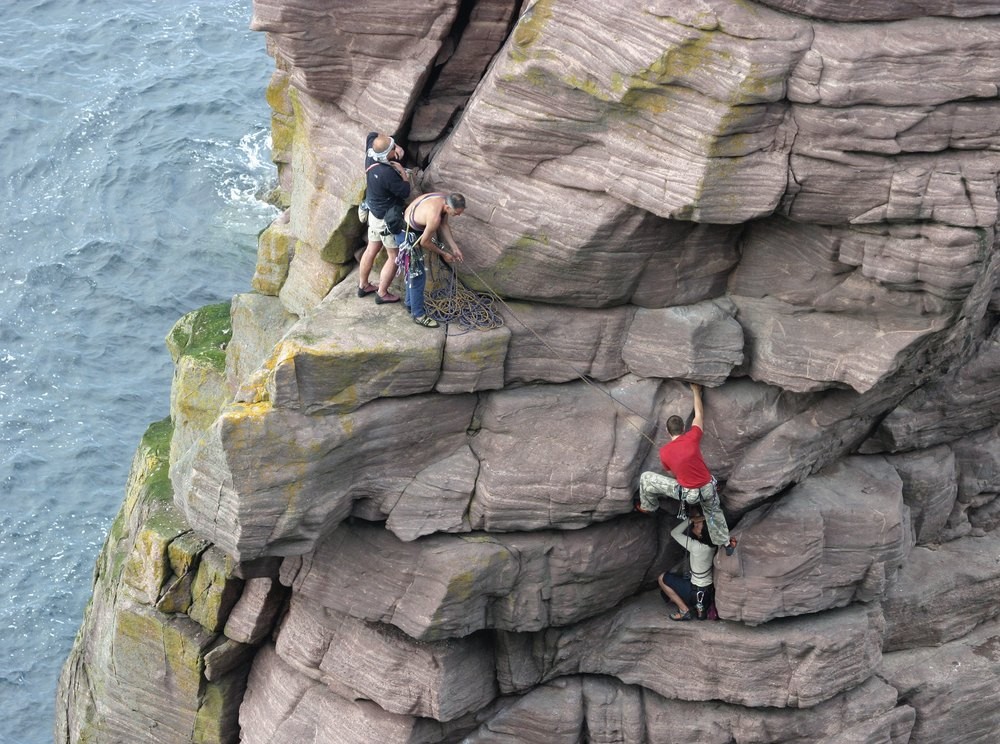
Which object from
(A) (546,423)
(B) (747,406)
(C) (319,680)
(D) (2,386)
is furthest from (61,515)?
(B) (747,406)

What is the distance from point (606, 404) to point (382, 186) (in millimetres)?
5629

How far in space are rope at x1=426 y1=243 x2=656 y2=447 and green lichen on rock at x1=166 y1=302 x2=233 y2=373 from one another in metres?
7.55

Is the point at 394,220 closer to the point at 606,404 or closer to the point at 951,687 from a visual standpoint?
the point at 606,404

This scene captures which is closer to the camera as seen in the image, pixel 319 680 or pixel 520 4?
pixel 520 4

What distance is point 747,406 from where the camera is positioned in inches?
942

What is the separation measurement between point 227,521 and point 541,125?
8.46m

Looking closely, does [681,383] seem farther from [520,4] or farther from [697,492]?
[520,4]

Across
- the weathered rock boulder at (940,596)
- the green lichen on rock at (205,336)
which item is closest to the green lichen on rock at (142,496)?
the green lichen on rock at (205,336)

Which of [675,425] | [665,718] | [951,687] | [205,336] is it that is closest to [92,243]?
[205,336]

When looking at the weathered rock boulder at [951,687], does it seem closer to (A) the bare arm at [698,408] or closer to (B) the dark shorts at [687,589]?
(B) the dark shorts at [687,589]

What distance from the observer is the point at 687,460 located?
74.1ft

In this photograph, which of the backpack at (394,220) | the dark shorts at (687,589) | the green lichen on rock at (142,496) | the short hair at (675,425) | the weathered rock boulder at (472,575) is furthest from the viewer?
the green lichen on rock at (142,496)

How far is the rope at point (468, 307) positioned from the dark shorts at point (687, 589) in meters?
3.00

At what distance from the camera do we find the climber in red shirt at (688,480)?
2264 centimetres
